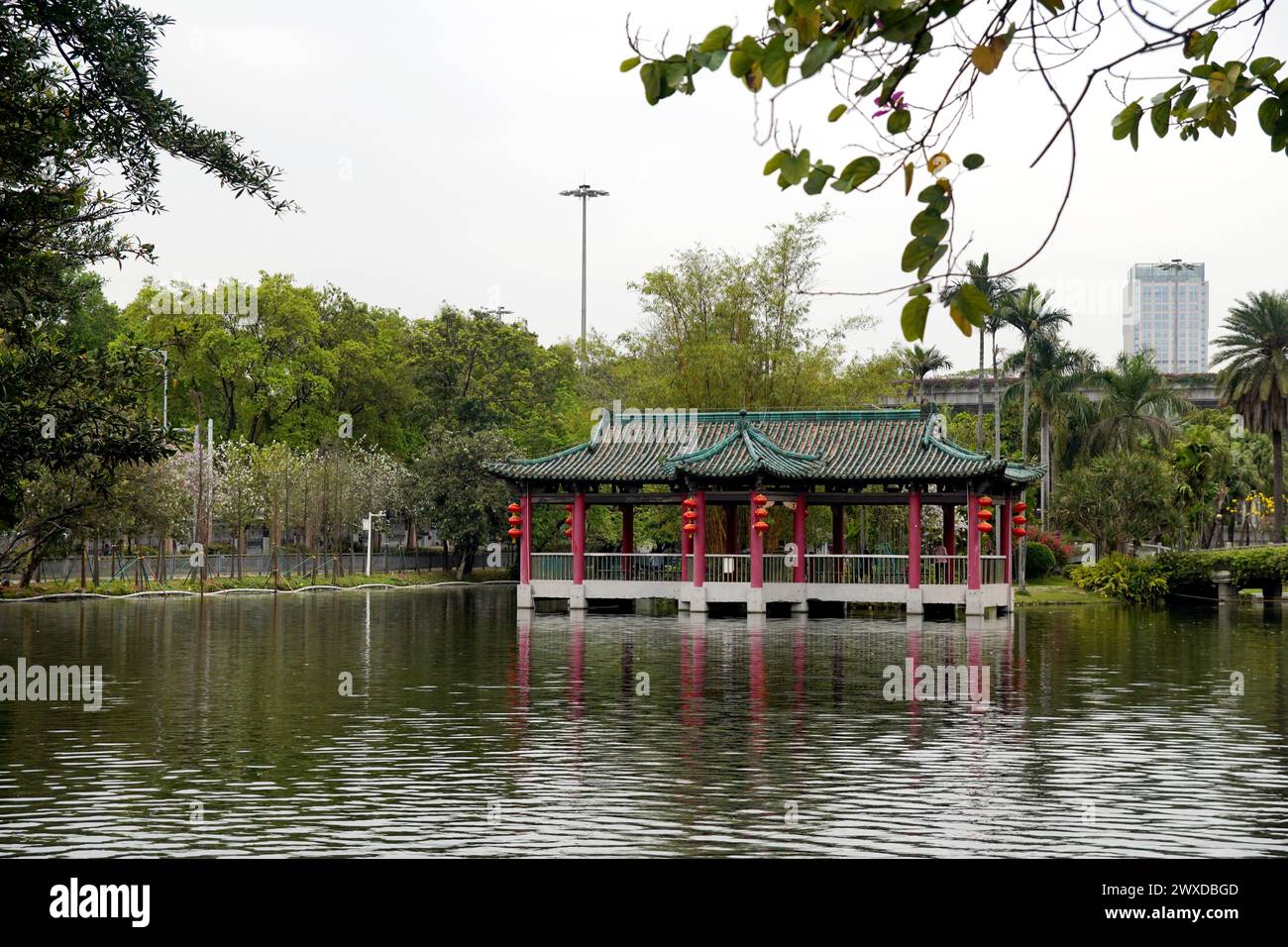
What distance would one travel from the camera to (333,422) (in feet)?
249

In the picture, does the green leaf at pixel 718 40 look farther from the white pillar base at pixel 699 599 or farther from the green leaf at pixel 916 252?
the white pillar base at pixel 699 599

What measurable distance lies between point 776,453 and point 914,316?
36540 millimetres

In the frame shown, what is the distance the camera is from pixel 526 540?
44875mm

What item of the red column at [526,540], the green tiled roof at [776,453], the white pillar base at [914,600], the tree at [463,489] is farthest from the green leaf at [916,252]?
the tree at [463,489]

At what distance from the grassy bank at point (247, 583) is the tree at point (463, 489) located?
2.67m

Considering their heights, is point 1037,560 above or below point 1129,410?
below

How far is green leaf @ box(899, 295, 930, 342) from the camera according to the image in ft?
14.9

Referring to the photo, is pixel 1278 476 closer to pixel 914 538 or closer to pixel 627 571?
pixel 914 538

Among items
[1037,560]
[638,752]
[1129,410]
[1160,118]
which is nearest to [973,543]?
[1037,560]

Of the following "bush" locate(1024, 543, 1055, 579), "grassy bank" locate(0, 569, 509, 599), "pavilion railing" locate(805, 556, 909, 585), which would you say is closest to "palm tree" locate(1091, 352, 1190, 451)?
"bush" locate(1024, 543, 1055, 579)

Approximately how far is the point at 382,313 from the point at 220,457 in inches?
832
